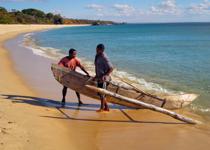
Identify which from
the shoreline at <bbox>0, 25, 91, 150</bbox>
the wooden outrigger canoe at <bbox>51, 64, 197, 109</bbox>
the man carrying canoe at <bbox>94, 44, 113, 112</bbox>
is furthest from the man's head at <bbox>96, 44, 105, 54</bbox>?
the shoreline at <bbox>0, 25, 91, 150</bbox>

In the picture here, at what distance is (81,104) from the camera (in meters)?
10.2

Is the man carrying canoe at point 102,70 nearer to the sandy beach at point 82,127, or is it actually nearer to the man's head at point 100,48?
the man's head at point 100,48

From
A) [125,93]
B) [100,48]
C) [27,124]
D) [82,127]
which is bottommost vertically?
[82,127]

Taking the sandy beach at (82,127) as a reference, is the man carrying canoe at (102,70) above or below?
above

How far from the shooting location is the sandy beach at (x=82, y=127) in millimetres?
6738

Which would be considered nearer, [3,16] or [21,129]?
[21,129]

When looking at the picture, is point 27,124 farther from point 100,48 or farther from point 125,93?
point 125,93

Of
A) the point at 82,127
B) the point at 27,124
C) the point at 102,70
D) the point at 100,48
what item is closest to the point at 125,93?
the point at 102,70

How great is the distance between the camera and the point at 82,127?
8055 mm

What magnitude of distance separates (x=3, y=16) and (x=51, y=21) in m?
64.3

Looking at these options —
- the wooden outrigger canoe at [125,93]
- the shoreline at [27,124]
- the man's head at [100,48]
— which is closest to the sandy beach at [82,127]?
the shoreline at [27,124]

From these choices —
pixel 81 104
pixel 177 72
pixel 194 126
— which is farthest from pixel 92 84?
pixel 177 72

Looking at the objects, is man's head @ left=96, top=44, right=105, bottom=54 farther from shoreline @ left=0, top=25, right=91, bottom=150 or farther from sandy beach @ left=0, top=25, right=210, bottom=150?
shoreline @ left=0, top=25, right=91, bottom=150

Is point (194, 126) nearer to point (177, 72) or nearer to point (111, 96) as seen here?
point (111, 96)
